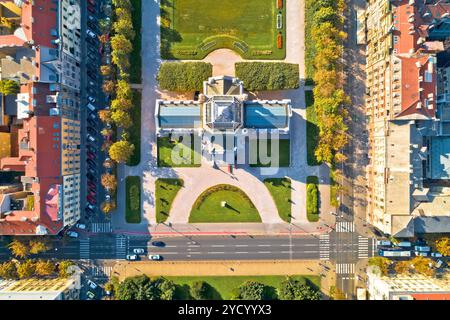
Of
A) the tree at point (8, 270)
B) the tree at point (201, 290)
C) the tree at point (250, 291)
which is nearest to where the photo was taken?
the tree at point (8, 270)

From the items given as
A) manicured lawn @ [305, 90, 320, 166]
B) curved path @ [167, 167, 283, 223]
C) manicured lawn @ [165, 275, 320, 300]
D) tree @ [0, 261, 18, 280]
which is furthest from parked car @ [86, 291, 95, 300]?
manicured lawn @ [305, 90, 320, 166]

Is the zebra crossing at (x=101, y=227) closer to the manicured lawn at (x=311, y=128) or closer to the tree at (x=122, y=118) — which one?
the tree at (x=122, y=118)

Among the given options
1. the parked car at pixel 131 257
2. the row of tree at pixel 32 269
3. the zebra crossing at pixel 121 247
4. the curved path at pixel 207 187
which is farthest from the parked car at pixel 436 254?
the row of tree at pixel 32 269

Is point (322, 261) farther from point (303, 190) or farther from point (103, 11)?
point (103, 11)

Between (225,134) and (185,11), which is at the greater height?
(185,11)

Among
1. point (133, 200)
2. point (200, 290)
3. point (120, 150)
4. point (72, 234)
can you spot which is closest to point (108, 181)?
point (133, 200)
